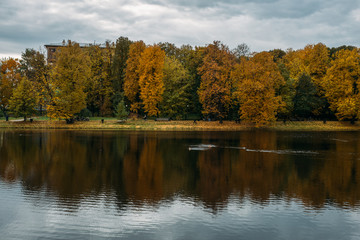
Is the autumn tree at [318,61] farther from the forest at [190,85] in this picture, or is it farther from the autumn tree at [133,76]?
the autumn tree at [133,76]

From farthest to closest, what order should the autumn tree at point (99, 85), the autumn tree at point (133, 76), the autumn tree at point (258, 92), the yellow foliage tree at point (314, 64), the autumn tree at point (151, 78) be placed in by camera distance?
the yellow foliage tree at point (314, 64), the autumn tree at point (99, 85), the autumn tree at point (133, 76), the autumn tree at point (151, 78), the autumn tree at point (258, 92)

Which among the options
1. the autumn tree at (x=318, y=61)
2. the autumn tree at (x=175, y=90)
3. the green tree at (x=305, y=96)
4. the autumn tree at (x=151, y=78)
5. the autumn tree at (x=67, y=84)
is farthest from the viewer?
the autumn tree at (x=318, y=61)

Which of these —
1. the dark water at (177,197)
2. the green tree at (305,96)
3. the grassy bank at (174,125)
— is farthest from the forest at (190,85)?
the dark water at (177,197)

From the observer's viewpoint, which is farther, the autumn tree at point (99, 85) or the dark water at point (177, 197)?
the autumn tree at point (99, 85)

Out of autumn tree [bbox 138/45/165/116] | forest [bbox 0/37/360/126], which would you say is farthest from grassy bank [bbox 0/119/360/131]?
autumn tree [bbox 138/45/165/116]

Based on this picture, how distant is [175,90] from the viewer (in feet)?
236

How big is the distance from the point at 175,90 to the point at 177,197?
5770cm

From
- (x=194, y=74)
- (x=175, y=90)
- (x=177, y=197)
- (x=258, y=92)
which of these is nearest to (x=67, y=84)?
(x=175, y=90)

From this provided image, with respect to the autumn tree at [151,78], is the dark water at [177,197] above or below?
below

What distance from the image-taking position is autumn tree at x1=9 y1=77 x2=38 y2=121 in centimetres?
6581

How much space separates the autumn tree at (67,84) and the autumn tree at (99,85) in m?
9.51

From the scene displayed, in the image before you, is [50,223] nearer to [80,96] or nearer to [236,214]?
[236,214]

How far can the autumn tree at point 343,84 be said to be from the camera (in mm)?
68625

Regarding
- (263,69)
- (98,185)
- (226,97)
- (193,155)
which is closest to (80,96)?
(226,97)
